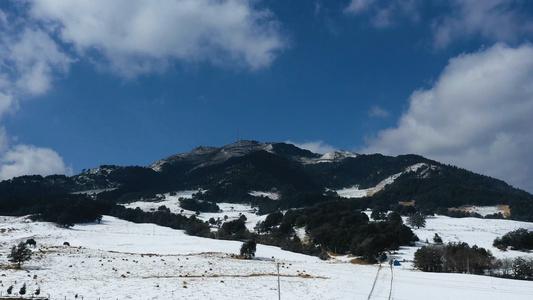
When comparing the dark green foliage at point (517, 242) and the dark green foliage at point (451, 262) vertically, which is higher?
the dark green foliage at point (517, 242)

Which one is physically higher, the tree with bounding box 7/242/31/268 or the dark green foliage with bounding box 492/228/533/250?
the dark green foliage with bounding box 492/228/533/250

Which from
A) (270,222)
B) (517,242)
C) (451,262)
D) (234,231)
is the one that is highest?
(270,222)

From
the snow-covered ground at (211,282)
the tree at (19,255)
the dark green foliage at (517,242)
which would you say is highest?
the dark green foliage at (517,242)

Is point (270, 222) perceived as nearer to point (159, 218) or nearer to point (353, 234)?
point (159, 218)

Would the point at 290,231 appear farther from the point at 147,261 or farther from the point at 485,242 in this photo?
the point at 147,261

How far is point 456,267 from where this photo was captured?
75.0m

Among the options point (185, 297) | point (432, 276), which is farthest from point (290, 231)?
point (185, 297)

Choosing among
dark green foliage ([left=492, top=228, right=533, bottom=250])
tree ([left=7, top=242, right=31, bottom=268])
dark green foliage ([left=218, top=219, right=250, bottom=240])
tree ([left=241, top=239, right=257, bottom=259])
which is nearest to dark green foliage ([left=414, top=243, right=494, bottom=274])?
tree ([left=241, top=239, right=257, bottom=259])

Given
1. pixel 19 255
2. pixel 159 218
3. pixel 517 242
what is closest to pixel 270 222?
pixel 159 218

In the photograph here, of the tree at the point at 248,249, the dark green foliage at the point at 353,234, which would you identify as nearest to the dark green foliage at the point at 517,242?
the dark green foliage at the point at 353,234

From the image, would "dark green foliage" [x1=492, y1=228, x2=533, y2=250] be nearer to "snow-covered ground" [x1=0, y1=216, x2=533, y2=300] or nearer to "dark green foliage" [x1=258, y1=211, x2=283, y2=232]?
"snow-covered ground" [x1=0, y1=216, x2=533, y2=300]

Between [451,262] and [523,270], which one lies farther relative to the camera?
[451,262]

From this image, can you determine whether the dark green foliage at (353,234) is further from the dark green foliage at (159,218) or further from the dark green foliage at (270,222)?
the dark green foliage at (159,218)

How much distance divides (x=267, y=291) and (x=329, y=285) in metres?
9.34
